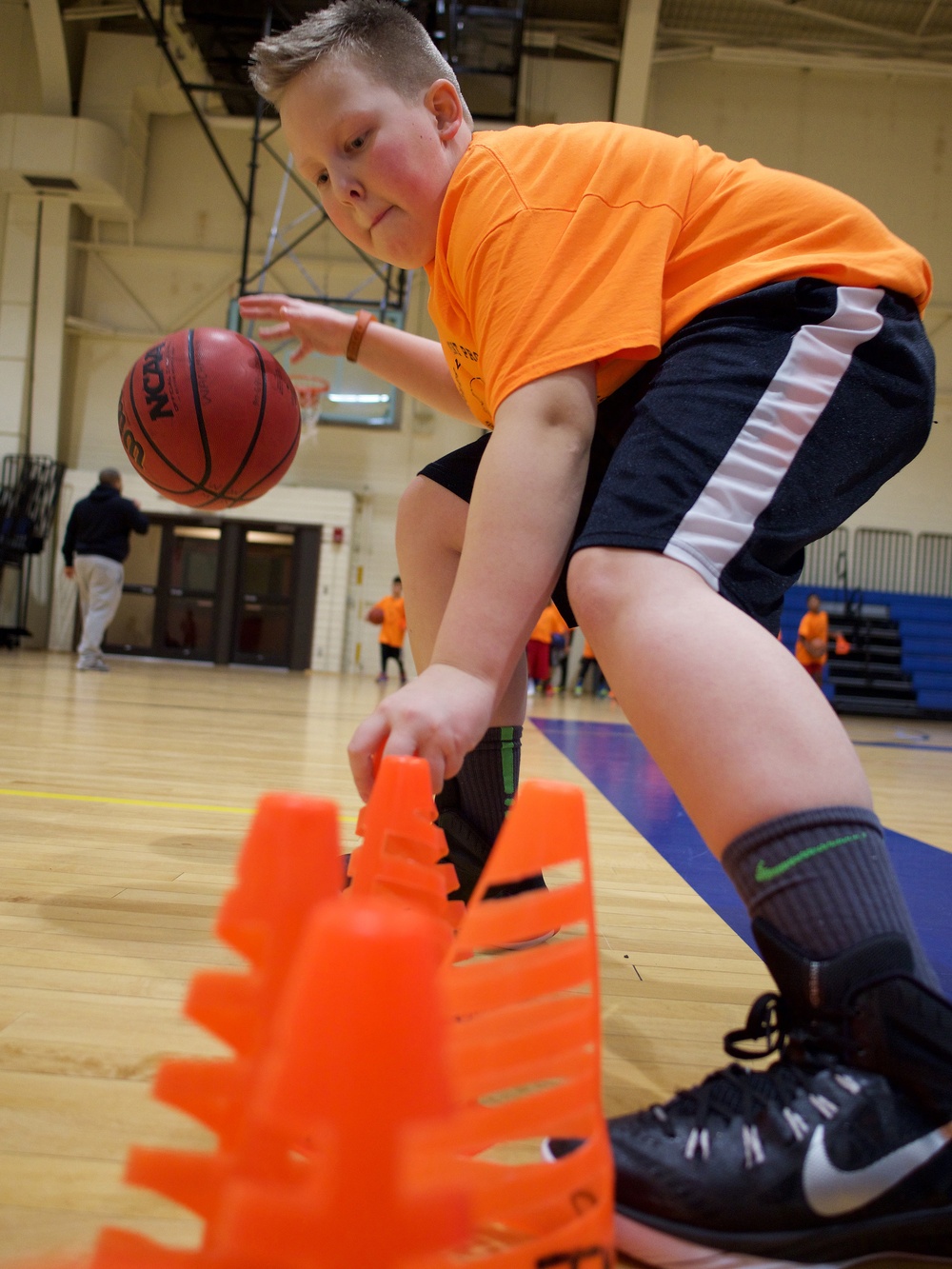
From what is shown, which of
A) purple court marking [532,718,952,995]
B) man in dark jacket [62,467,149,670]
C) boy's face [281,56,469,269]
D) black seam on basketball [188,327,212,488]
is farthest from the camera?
man in dark jacket [62,467,149,670]

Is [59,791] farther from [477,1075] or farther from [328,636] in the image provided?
[328,636]

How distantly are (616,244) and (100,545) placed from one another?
624 centimetres

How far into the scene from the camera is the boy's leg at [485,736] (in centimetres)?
110

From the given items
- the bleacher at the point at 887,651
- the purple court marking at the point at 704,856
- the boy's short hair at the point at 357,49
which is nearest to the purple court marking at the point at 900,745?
the purple court marking at the point at 704,856

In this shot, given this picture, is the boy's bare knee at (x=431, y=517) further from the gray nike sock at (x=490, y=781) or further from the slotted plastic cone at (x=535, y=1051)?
the slotted plastic cone at (x=535, y=1051)

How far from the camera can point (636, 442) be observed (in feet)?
2.41

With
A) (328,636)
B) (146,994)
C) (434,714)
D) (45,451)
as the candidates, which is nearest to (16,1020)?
(146,994)

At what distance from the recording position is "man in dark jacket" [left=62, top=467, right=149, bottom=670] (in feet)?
20.9

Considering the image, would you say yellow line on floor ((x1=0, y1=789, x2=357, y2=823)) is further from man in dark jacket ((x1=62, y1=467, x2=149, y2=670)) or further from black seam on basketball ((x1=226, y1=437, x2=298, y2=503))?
man in dark jacket ((x1=62, y1=467, x2=149, y2=670))

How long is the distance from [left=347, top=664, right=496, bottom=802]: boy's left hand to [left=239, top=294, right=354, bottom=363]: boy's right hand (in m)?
0.80

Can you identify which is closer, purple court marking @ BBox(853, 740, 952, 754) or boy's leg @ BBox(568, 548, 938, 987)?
boy's leg @ BBox(568, 548, 938, 987)

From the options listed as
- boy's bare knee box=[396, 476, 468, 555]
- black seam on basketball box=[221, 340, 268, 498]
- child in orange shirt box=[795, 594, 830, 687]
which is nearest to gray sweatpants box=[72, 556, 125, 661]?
black seam on basketball box=[221, 340, 268, 498]

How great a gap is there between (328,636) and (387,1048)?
32.4ft

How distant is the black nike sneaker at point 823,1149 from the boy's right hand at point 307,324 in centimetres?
106
